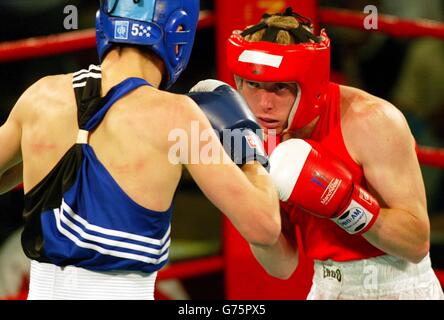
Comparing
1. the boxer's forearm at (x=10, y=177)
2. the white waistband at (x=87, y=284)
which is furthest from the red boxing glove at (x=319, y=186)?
the boxer's forearm at (x=10, y=177)

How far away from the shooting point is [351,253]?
2598 mm

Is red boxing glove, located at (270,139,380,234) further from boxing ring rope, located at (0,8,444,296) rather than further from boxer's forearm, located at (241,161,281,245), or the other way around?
boxing ring rope, located at (0,8,444,296)

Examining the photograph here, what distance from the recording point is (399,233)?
2.46 m

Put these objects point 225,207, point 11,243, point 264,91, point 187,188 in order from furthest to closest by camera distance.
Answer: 1. point 187,188
2. point 11,243
3. point 264,91
4. point 225,207

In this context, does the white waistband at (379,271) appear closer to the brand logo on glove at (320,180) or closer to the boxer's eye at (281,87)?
the brand logo on glove at (320,180)

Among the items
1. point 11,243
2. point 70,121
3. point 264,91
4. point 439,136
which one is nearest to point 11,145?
point 70,121

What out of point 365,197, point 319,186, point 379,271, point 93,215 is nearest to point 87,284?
point 93,215

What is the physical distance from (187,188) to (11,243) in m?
0.85

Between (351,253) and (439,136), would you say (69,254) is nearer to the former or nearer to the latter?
(351,253)

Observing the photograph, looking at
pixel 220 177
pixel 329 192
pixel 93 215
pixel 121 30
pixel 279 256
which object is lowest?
pixel 279 256

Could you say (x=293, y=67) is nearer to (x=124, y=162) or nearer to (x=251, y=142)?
(x=251, y=142)

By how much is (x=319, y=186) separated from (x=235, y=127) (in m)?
0.41

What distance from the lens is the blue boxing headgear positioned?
2037 mm

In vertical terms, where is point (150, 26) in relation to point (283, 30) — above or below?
above
